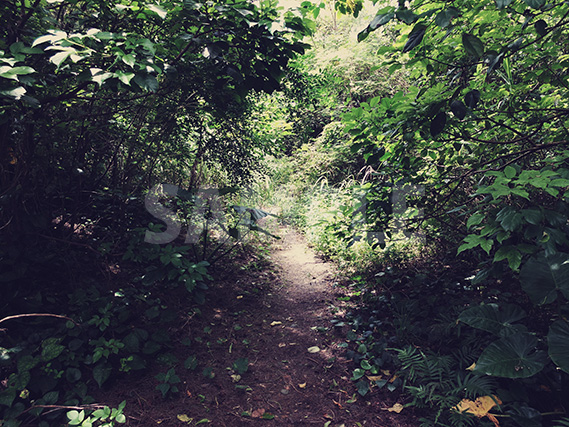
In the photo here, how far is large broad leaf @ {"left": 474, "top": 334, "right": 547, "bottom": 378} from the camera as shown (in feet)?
5.16

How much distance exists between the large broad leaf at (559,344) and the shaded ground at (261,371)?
3.08 ft

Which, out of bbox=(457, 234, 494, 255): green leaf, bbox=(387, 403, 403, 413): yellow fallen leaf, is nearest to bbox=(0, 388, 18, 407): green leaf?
bbox=(387, 403, 403, 413): yellow fallen leaf

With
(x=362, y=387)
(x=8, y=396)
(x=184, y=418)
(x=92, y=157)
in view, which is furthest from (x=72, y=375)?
(x=92, y=157)

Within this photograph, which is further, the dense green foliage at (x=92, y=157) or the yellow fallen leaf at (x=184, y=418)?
the yellow fallen leaf at (x=184, y=418)

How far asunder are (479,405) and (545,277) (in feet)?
2.70

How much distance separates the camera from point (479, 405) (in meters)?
1.66

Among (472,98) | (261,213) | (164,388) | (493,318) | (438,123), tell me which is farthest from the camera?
(261,213)

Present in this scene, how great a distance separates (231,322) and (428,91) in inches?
111

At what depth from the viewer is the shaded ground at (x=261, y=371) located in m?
1.99

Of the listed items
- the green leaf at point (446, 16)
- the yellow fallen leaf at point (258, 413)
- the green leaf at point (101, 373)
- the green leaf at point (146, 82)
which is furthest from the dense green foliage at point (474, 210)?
the green leaf at point (101, 373)

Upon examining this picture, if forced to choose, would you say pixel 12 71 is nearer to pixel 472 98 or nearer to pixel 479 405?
pixel 472 98

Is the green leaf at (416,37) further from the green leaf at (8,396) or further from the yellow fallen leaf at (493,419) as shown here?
the green leaf at (8,396)

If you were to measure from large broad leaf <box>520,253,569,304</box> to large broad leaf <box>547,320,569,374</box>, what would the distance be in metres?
0.14

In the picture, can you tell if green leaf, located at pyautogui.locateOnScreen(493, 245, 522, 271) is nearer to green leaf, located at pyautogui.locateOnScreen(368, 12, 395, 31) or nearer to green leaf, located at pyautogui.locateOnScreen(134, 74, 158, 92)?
green leaf, located at pyautogui.locateOnScreen(368, 12, 395, 31)
